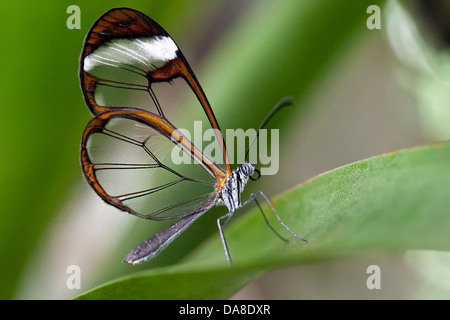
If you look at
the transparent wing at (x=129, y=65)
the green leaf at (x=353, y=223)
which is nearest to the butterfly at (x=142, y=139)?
the transparent wing at (x=129, y=65)

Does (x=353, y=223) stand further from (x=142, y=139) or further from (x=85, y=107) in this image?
(x=85, y=107)

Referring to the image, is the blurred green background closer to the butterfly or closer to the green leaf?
the butterfly

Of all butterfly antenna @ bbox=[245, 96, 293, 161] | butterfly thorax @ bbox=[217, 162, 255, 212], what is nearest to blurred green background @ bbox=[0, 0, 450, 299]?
butterfly antenna @ bbox=[245, 96, 293, 161]

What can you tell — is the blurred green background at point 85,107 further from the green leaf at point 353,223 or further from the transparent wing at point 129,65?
the green leaf at point 353,223

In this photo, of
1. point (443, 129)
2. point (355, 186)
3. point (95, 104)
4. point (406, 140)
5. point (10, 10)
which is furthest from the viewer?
point (406, 140)

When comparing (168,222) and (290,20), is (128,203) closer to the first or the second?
(168,222)

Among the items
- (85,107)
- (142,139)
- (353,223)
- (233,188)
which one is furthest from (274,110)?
(353,223)
